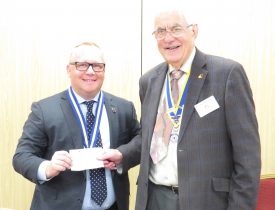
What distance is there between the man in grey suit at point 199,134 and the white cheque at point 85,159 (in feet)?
0.94

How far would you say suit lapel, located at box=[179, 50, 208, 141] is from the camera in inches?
65.7

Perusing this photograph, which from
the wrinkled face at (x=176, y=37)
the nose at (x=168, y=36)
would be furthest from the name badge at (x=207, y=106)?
the nose at (x=168, y=36)

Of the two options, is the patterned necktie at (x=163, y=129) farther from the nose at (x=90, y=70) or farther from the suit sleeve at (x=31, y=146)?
the suit sleeve at (x=31, y=146)

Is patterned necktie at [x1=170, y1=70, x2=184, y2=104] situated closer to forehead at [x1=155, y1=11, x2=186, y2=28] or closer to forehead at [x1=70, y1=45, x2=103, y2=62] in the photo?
forehead at [x1=155, y1=11, x2=186, y2=28]

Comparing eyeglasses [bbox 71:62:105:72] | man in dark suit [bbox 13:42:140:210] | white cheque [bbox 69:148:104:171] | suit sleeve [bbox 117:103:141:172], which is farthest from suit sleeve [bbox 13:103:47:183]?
suit sleeve [bbox 117:103:141:172]

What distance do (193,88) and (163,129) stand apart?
278mm

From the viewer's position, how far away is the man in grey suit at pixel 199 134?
1586 millimetres

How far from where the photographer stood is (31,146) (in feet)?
6.73

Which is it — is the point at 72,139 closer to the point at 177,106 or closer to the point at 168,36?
the point at 177,106

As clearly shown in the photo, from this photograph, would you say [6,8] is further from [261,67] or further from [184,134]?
[261,67]

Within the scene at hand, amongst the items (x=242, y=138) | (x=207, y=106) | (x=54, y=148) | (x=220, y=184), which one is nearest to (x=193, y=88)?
(x=207, y=106)

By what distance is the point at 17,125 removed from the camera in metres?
3.00

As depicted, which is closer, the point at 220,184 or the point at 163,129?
the point at 220,184

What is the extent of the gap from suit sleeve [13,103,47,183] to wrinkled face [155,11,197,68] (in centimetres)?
90
